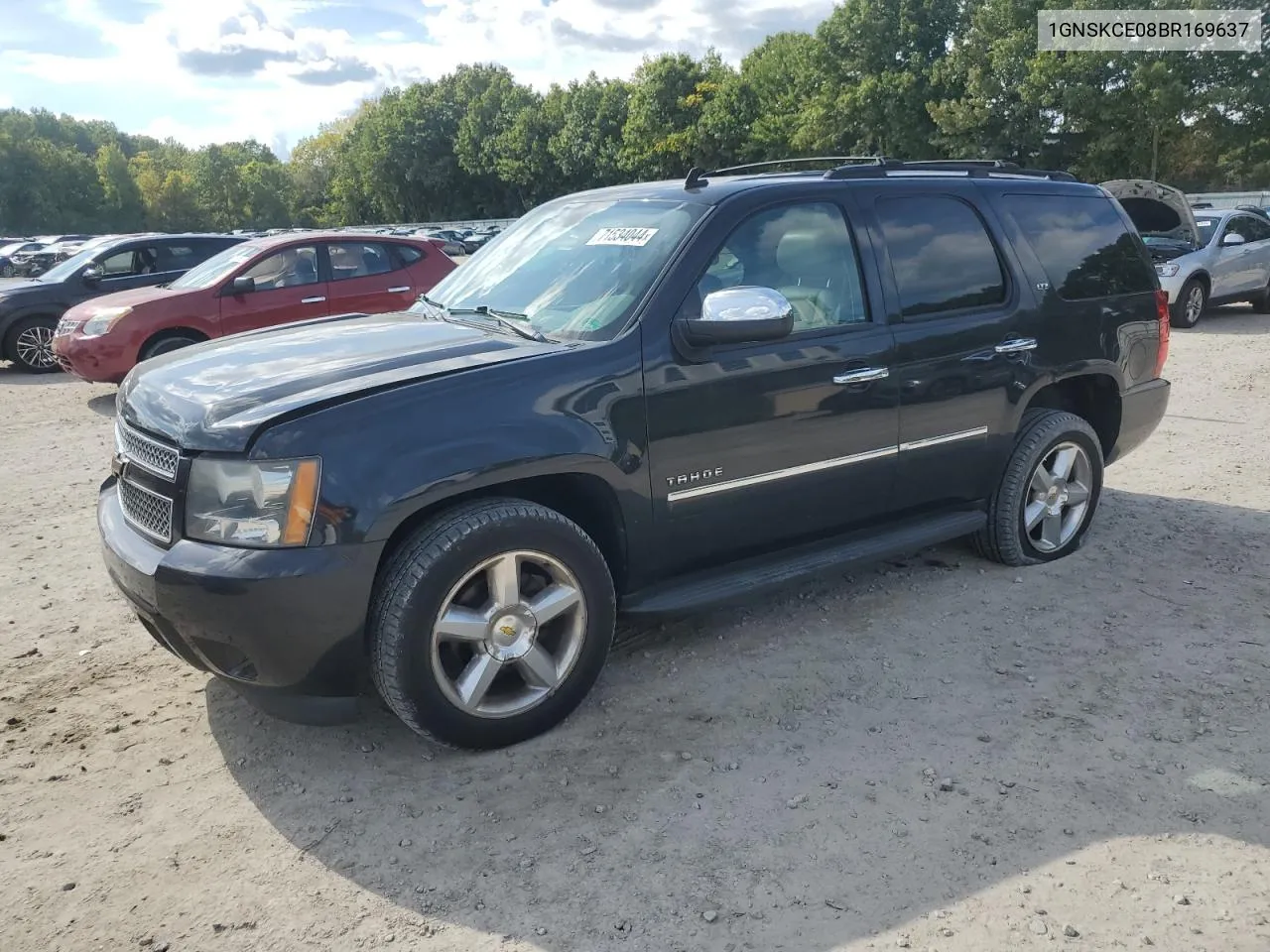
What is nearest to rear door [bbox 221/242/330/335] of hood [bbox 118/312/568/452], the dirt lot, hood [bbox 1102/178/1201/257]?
the dirt lot

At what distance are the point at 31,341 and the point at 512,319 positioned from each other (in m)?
10.9

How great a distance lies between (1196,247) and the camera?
44.9 feet

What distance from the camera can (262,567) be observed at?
2.94 m

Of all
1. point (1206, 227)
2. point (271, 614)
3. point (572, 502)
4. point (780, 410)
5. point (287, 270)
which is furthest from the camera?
point (1206, 227)

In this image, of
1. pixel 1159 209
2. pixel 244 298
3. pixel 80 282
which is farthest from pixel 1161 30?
pixel 80 282

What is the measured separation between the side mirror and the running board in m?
0.92

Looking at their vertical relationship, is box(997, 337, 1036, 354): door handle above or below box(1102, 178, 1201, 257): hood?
below

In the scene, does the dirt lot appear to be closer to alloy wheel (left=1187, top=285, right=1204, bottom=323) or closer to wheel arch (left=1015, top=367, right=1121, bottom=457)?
wheel arch (left=1015, top=367, right=1121, bottom=457)

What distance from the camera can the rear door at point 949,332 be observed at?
4285 mm

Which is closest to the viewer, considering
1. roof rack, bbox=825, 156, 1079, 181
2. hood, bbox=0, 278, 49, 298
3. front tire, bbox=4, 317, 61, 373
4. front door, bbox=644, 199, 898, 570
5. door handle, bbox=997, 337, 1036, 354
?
front door, bbox=644, 199, 898, 570

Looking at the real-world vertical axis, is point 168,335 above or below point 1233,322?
above

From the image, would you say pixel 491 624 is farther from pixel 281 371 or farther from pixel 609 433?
pixel 281 371

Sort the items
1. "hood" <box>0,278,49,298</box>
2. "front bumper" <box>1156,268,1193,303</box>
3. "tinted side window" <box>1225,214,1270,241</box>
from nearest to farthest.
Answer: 1. "hood" <box>0,278,49,298</box>
2. "front bumper" <box>1156,268,1193,303</box>
3. "tinted side window" <box>1225,214,1270,241</box>

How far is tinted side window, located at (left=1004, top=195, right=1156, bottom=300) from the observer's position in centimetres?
485
